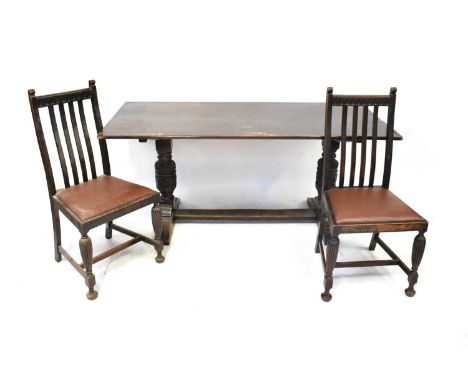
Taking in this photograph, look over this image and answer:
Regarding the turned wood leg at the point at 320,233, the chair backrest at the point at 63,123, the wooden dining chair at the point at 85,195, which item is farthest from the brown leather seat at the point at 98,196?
the turned wood leg at the point at 320,233

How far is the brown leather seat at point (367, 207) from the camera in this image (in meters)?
2.37

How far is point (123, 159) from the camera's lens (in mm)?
3699

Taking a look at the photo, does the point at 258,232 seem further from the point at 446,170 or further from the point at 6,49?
the point at 6,49

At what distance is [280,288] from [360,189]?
2.59 feet

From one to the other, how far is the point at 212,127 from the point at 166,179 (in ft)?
1.88

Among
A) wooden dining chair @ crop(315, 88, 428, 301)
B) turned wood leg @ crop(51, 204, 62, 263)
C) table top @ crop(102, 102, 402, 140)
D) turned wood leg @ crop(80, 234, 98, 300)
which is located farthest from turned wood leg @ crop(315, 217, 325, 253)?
turned wood leg @ crop(51, 204, 62, 263)

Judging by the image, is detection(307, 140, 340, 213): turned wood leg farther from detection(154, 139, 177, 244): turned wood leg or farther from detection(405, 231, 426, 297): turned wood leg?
detection(154, 139, 177, 244): turned wood leg

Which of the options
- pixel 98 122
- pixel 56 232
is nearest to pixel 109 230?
pixel 56 232

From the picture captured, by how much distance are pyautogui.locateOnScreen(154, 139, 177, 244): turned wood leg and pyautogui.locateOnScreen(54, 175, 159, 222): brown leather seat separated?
380mm

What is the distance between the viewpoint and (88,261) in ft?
8.13

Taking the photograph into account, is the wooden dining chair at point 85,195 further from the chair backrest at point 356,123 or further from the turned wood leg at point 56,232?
the chair backrest at point 356,123

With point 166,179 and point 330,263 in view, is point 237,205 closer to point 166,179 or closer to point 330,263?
point 166,179

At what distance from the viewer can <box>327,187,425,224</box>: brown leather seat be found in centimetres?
237

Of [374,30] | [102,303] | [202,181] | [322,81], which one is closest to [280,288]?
[102,303]
